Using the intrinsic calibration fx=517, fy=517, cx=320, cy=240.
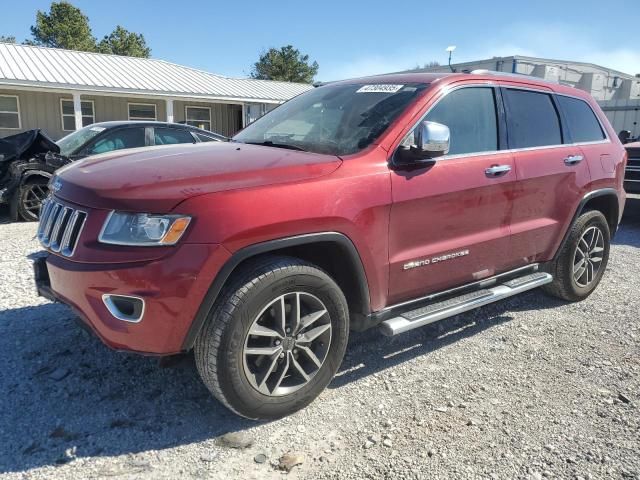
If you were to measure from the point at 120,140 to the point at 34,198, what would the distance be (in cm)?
159

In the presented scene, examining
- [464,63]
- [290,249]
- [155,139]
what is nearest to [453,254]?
[290,249]

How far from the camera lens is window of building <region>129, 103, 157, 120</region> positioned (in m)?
20.2

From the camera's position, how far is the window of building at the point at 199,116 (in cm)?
2200

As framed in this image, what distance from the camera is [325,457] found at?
2.59 meters

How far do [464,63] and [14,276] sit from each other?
19805 millimetres

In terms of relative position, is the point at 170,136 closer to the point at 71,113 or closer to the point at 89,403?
the point at 89,403

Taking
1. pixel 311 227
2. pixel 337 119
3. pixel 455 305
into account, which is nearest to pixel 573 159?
pixel 455 305

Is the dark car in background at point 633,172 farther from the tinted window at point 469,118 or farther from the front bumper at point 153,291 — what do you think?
the front bumper at point 153,291

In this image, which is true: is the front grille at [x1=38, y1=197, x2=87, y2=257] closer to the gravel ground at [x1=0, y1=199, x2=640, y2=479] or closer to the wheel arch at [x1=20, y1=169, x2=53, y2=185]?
the gravel ground at [x1=0, y1=199, x2=640, y2=479]

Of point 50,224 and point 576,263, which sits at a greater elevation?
point 50,224

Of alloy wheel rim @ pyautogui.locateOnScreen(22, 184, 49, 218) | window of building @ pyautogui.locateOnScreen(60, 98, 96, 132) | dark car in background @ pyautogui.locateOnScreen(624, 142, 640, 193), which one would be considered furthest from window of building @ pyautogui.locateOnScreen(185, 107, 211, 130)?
dark car in background @ pyautogui.locateOnScreen(624, 142, 640, 193)

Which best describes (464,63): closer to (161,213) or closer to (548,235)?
(548,235)

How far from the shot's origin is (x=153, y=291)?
2395 millimetres

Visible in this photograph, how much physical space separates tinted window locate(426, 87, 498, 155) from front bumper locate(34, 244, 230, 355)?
1.84 meters
